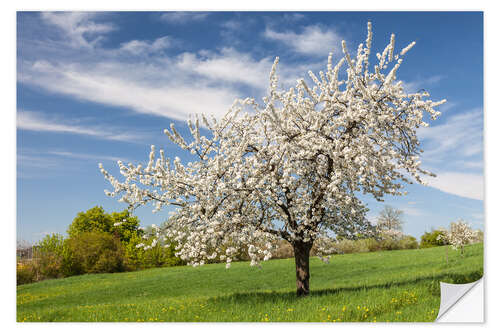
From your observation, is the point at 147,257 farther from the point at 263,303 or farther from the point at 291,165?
the point at 291,165

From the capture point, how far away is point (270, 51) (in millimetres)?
7449

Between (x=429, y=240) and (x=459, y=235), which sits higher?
(x=459, y=235)

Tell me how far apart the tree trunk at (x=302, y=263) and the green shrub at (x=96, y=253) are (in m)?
11.9

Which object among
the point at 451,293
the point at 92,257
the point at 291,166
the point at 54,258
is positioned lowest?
the point at 92,257

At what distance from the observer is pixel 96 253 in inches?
657

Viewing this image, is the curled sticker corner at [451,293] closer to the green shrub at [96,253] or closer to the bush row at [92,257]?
the bush row at [92,257]

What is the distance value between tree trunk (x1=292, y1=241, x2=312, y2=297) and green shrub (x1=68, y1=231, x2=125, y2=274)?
11893 millimetres

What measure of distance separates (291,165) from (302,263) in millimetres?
2425

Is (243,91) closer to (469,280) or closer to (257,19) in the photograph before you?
(257,19)

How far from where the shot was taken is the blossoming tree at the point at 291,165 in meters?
5.75

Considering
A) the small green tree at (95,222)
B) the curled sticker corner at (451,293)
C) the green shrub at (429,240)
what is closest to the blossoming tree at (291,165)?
the curled sticker corner at (451,293)

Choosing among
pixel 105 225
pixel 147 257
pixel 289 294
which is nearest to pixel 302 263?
pixel 289 294
